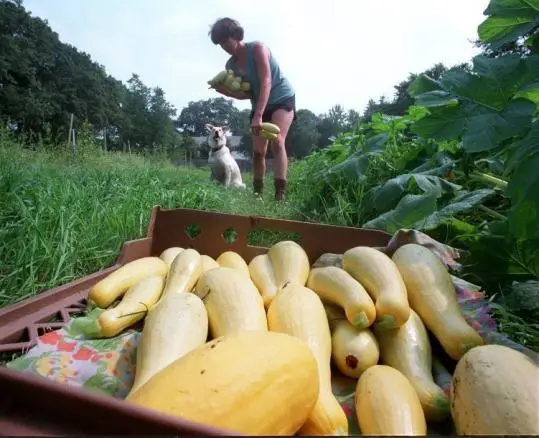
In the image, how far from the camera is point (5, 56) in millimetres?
31406

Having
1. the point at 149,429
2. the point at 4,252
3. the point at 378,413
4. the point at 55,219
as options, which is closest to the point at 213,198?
the point at 55,219

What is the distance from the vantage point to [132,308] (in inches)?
45.0

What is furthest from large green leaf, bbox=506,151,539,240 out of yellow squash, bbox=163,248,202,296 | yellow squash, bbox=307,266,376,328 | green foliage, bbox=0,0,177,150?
green foliage, bbox=0,0,177,150

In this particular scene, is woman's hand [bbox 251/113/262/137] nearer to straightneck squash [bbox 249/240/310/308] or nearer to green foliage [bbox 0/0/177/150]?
straightneck squash [bbox 249/240/310/308]

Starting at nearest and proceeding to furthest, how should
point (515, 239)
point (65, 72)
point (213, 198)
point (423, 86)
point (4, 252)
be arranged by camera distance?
point (515, 239) → point (4, 252) → point (423, 86) → point (213, 198) → point (65, 72)

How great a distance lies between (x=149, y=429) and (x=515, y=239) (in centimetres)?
135

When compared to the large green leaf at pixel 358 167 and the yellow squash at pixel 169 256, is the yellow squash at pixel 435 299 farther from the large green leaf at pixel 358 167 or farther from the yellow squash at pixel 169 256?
the large green leaf at pixel 358 167

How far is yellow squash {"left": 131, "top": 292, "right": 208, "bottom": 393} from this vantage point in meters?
0.79

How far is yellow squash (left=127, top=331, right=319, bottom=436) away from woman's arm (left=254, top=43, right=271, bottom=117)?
4.01 meters

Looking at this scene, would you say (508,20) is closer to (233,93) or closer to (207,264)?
(207,264)

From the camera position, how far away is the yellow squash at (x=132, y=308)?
1.07 metres

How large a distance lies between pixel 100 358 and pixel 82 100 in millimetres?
43927

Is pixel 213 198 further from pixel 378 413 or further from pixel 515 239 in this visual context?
pixel 378 413

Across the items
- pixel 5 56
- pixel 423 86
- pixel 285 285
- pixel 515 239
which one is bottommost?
pixel 285 285
